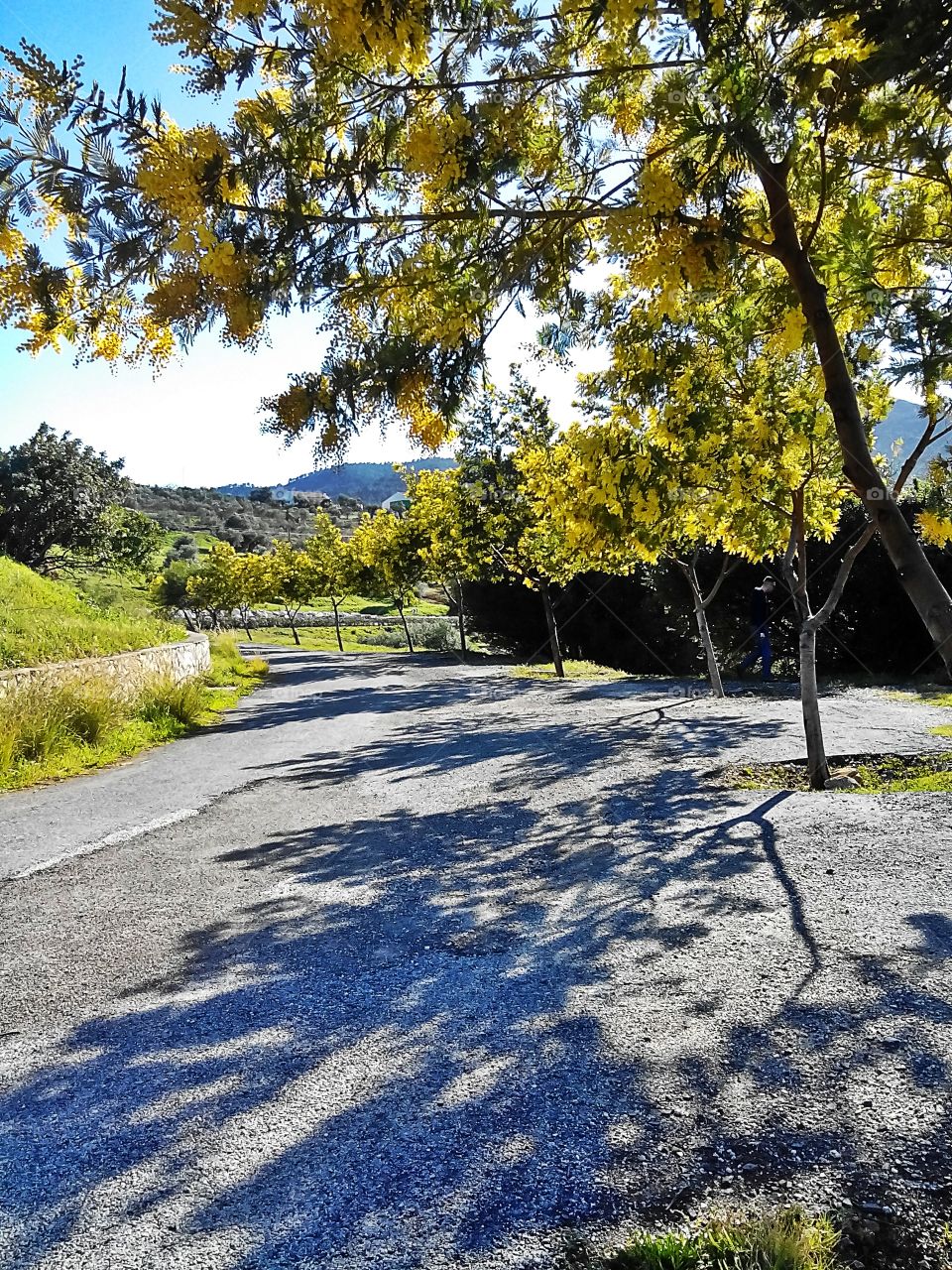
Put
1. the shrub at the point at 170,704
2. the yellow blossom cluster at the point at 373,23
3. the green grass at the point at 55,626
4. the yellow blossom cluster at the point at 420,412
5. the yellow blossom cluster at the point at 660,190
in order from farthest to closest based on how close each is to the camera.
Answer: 1. the shrub at the point at 170,704
2. the green grass at the point at 55,626
3. the yellow blossom cluster at the point at 420,412
4. the yellow blossom cluster at the point at 660,190
5. the yellow blossom cluster at the point at 373,23

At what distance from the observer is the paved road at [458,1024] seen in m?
2.15

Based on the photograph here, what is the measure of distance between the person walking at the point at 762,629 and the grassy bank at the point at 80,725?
1002cm

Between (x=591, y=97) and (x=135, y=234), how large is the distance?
2232mm

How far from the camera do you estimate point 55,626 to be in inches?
470

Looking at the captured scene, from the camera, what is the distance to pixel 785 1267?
1855mm

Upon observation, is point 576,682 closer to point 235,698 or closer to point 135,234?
point 235,698

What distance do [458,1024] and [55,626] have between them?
10.8 metres

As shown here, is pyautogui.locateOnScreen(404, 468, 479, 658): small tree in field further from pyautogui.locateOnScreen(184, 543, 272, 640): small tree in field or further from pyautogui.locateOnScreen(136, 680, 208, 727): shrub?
pyautogui.locateOnScreen(184, 543, 272, 640): small tree in field

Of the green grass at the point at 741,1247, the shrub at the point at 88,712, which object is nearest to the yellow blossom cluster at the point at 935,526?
the green grass at the point at 741,1247

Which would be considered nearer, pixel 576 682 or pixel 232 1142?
pixel 232 1142

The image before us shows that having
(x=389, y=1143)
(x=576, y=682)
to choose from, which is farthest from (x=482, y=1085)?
(x=576, y=682)

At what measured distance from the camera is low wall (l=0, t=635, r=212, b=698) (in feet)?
31.2

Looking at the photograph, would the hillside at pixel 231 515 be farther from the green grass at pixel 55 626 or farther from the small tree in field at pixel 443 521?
the green grass at pixel 55 626

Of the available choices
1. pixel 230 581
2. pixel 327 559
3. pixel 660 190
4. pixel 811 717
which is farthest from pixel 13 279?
pixel 230 581
